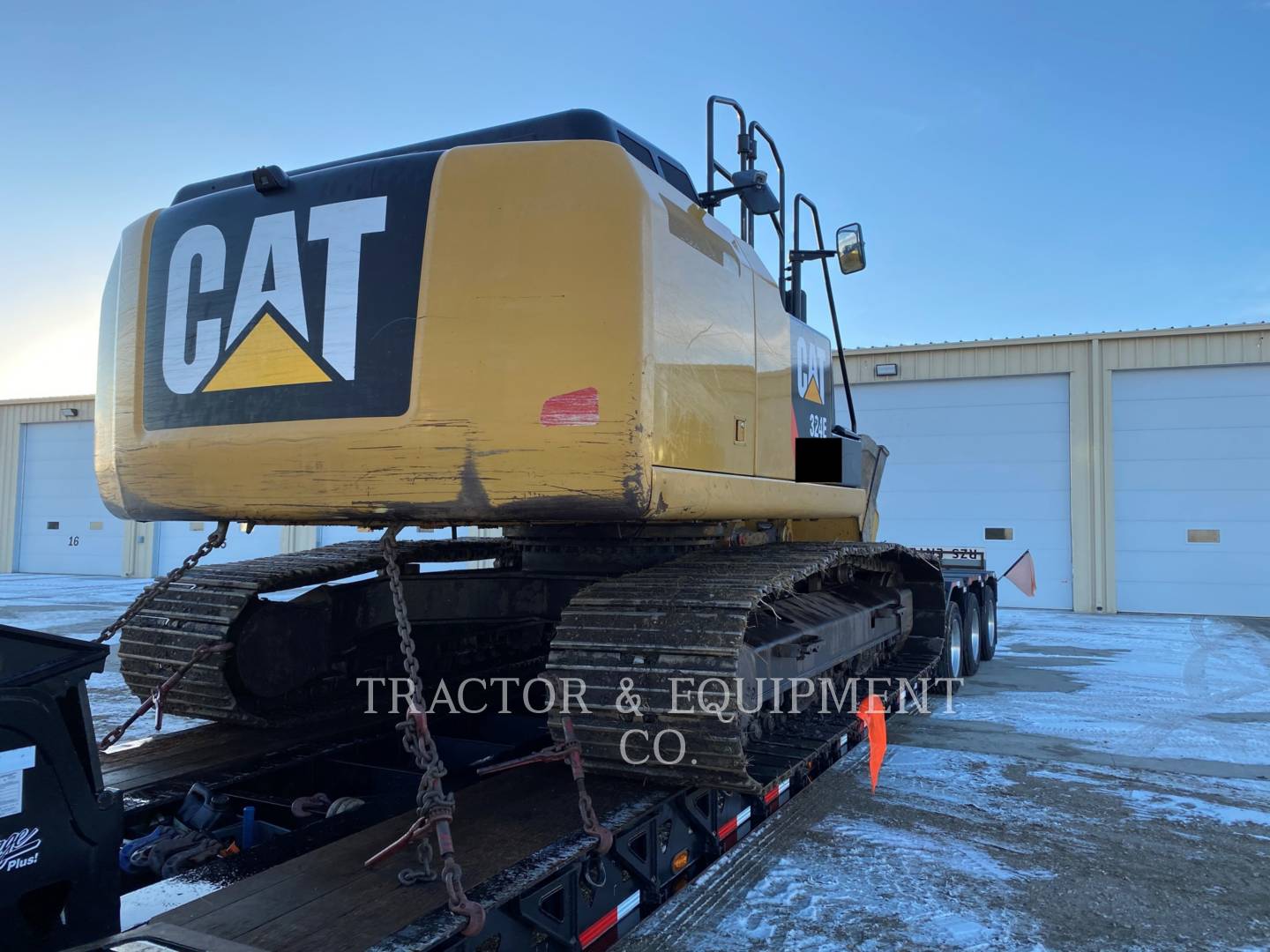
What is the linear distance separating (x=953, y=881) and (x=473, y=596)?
2493 millimetres

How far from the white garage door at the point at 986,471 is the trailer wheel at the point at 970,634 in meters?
6.91

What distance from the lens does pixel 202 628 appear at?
4492 mm


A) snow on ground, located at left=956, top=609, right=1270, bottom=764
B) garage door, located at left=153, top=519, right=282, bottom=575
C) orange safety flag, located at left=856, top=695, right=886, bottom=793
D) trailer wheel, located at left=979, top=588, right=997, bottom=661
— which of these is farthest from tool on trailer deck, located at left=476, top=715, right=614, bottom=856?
garage door, located at left=153, top=519, right=282, bottom=575

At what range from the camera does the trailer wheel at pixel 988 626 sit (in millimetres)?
9879

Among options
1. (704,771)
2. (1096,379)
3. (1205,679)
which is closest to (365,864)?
(704,771)

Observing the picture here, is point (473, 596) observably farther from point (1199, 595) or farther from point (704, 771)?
point (1199, 595)

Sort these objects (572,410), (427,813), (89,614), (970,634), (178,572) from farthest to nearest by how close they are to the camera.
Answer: (89,614) < (970,634) < (178,572) < (572,410) < (427,813)

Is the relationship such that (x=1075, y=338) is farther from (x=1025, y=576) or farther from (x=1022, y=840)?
(x=1022, y=840)

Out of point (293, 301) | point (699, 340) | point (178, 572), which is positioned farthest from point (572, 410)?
point (178, 572)

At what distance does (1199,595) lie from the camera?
49.5ft

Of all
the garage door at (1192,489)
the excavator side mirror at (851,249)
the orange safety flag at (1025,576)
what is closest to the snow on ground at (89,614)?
the excavator side mirror at (851,249)

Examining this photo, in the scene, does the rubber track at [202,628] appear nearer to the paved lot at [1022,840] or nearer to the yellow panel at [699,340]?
the yellow panel at [699,340]

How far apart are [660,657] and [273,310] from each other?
69.3 inches

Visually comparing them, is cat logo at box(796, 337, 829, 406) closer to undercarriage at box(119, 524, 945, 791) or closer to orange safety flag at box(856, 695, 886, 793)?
undercarriage at box(119, 524, 945, 791)
